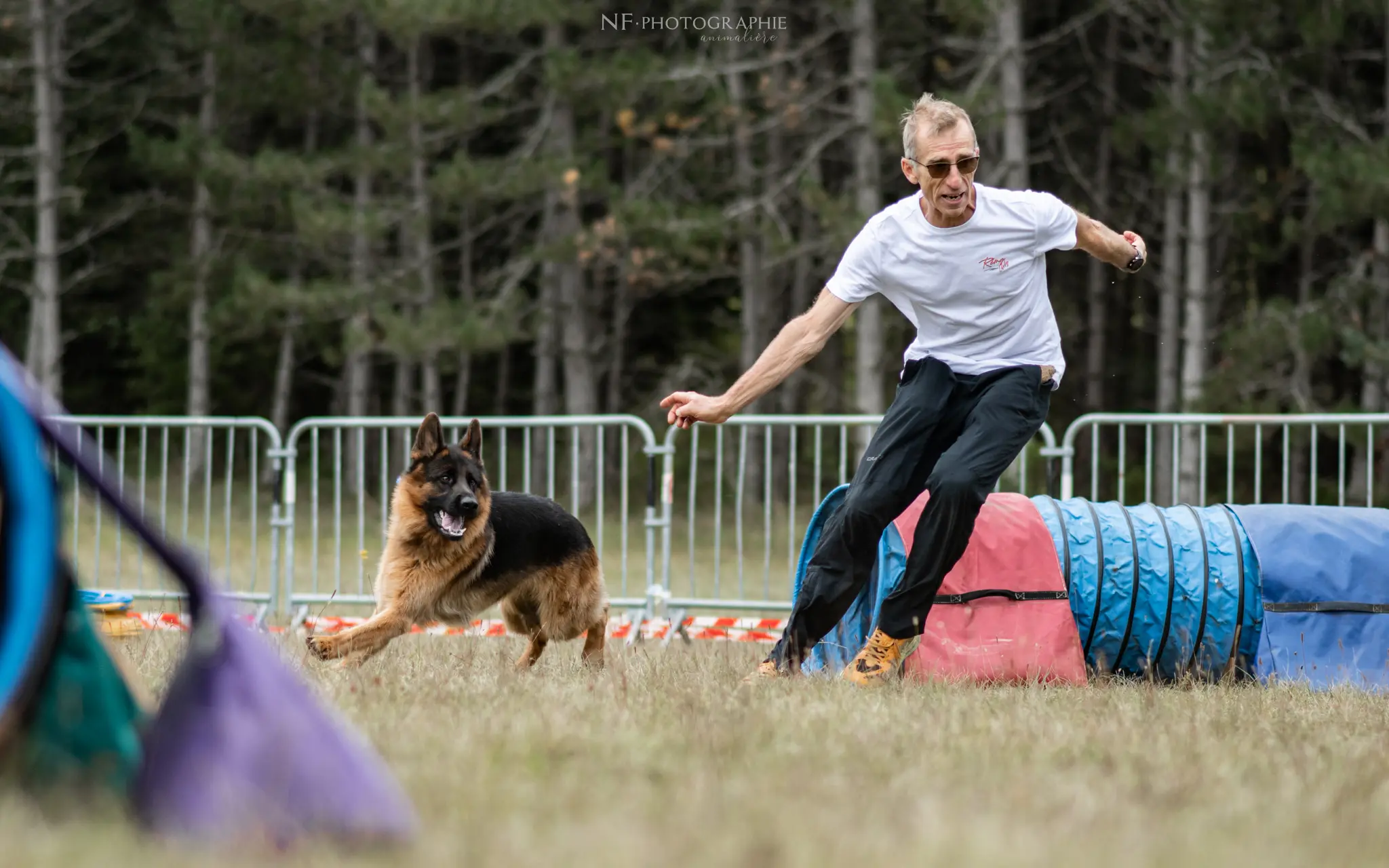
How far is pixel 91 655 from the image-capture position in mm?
2754

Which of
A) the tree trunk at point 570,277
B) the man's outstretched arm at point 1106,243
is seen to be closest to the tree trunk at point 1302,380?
the tree trunk at point 570,277

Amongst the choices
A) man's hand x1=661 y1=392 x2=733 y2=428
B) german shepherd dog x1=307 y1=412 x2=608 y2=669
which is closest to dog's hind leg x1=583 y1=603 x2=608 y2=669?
german shepherd dog x1=307 y1=412 x2=608 y2=669

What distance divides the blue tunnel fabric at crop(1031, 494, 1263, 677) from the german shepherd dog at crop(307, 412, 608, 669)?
203 cm

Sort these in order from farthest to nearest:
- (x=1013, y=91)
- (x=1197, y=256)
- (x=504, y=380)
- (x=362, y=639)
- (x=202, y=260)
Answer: (x=504, y=380) → (x=202, y=260) → (x=1197, y=256) → (x=1013, y=91) → (x=362, y=639)

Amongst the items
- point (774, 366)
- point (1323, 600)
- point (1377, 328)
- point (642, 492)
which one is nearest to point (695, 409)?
point (774, 366)

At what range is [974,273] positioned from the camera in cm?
516

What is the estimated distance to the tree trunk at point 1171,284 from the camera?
1766 centimetres

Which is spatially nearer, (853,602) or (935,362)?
(935,362)

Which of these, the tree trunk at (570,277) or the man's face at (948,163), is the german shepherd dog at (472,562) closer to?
the man's face at (948,163)

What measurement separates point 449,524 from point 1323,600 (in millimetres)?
3709

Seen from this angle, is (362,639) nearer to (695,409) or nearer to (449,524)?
(449,524)

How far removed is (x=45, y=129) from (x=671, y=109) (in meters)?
9.87

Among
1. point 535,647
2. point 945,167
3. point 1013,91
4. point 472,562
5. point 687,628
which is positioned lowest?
point 687,628

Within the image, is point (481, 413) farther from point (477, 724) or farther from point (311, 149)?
point (477, 724)
